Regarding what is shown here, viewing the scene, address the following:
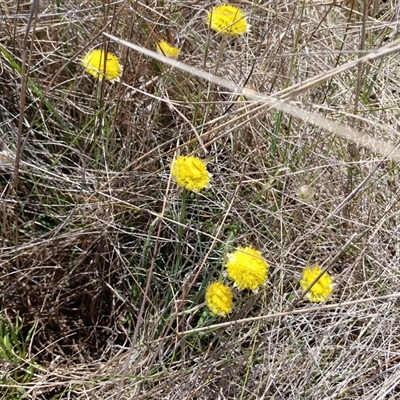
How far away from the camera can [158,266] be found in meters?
→ 0.98

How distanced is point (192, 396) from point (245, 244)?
25 cm

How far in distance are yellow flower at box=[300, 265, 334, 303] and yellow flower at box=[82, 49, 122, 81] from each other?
40cm

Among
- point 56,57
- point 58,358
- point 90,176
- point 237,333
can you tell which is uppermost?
point 56,57

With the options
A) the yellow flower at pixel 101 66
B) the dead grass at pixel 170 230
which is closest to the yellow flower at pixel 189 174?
the dead grass at pixel 170 230

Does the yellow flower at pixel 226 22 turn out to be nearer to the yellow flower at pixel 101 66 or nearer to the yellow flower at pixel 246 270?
the yellow flower at pixel 101 66

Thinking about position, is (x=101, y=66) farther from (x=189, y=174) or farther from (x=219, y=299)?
(x=219, y=299)

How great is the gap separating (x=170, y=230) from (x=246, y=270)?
9.5 inches

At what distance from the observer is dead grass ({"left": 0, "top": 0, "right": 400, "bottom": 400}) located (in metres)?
0.86

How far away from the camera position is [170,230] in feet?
3.15

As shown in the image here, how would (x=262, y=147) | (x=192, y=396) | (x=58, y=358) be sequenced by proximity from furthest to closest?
(x=262, y=147) → (x=58, y=358) → (x=192, y=396)

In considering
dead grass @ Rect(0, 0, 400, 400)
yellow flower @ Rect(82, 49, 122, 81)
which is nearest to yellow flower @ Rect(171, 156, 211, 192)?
dead grass @ Rect(0, 0, 400, 400)

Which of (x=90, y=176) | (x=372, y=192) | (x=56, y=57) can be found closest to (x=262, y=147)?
(x=372, y=192)

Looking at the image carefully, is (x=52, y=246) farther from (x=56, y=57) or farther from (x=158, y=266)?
(x=56, y=57)

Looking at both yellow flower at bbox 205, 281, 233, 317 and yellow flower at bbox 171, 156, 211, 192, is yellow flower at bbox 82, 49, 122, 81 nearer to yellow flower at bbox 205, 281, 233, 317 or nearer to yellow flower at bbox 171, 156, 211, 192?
yellow flower at bbox 171, 156, 211, 192
